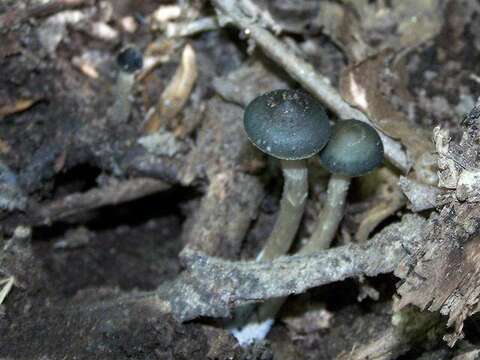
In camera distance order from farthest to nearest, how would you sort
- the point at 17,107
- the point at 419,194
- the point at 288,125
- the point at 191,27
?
the point at 191,27
the point at 17,107
the point at 419,194
the point at 288,125

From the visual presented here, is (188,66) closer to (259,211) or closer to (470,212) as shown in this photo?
(259,211)

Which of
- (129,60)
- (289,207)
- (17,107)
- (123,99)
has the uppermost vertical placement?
(129,60)

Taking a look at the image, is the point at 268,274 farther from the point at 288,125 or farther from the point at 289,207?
the point at 288,125

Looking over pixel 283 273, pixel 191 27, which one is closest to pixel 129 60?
pixel 191 27

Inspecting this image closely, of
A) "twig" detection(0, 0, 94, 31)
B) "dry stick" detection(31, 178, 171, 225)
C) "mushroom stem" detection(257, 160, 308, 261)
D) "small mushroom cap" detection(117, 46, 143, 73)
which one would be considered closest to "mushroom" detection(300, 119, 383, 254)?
"mushroom stem" detection(257, 160, 308, 261)

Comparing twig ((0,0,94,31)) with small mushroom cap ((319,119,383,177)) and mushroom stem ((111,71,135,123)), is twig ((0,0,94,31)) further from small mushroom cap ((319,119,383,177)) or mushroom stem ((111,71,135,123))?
small mushroom cap ((319,119,383,177))

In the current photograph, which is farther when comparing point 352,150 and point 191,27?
point 191,27
